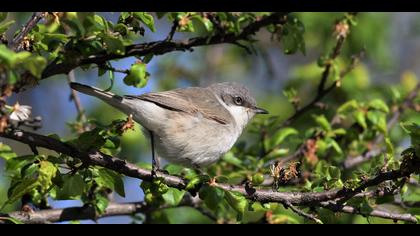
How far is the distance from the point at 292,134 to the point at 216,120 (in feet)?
2.31

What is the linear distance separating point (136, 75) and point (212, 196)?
0.70 metres

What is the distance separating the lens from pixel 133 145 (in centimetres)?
626

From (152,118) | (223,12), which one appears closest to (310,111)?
(152,118)

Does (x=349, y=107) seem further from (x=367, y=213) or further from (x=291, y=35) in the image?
(x=367, y=213)

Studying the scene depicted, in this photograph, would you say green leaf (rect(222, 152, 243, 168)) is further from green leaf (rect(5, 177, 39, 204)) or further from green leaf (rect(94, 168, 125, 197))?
green leaf (rect(5, 177, 39, 204))

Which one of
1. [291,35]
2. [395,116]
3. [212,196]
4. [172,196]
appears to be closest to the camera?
[212,196]

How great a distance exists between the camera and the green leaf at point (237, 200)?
3000 mm

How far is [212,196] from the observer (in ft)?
9.89

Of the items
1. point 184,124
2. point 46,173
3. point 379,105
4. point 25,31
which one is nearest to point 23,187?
point 46,173

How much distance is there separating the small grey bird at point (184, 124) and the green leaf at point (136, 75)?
1.06 meters

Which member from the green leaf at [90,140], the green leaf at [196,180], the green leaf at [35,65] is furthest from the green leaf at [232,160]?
the green leaf at [35,65]

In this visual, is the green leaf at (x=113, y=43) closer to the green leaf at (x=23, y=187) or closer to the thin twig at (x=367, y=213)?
the green leaf at (x=23, y=187)

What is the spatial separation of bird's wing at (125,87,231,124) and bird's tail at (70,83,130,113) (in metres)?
0.11
